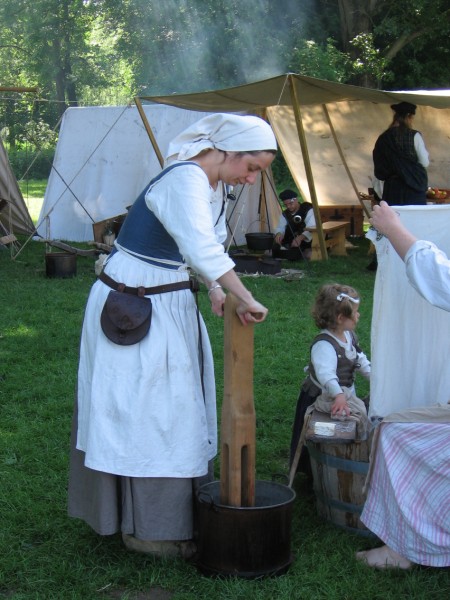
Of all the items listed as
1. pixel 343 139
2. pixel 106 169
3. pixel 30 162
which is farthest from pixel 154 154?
pixel 30 162

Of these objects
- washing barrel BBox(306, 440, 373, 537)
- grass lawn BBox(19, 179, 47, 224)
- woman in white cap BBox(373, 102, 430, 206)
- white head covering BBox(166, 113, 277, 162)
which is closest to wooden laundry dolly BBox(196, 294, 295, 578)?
washing barrel BBox(306, 440, 373, 537)

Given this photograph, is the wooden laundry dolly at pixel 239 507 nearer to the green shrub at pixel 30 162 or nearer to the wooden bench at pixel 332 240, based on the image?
the wooden bench at pixel 332 240

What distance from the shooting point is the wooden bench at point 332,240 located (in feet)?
31.5

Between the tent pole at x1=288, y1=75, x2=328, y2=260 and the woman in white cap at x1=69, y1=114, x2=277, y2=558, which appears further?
the tent pole at x1=288, y1=75, x2=328, y2=260

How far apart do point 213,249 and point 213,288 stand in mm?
331

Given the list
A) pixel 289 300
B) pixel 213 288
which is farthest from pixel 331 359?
pixel 289 300

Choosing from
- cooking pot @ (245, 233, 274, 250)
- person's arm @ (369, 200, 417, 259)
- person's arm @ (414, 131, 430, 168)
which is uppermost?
person's arm @ (414, 131, 430, 168)

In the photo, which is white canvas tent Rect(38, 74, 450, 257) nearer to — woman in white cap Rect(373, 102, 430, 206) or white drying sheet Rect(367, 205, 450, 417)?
woman in white cap Rect(373, 102, 430, 206)

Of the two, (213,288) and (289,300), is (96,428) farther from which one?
(289,300)

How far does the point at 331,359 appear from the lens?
334 cm

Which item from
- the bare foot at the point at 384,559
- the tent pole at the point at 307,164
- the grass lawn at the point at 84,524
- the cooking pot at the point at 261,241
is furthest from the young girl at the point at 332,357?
the cooking pot at the point at 261,241

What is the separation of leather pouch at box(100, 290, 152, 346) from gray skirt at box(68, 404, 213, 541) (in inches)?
17.6

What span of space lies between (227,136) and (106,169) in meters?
8.43

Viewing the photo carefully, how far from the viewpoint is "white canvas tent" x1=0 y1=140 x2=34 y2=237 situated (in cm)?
1055
